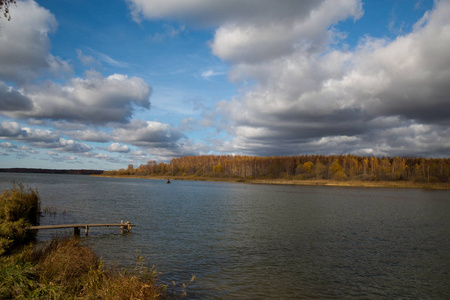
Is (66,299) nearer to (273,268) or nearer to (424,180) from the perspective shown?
(273,268)

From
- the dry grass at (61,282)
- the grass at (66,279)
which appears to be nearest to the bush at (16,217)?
the grass at (66,279)

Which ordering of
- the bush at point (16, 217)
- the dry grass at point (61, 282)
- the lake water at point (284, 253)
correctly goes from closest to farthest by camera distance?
the dry grass at point (61, 282)
the lake water at point (284, 253)
the bush at point (16, 217)

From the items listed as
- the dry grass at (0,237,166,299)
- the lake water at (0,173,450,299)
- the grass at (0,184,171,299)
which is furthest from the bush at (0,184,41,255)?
the dry grass at (0,237,166,299)

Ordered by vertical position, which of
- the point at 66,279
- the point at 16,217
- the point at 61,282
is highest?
the point at 16,217

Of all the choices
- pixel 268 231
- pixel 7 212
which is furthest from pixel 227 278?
pixel 7 212

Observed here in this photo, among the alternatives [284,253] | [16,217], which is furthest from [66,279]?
[16,217]

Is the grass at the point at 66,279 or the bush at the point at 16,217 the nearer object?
the grass at the point at 66,279

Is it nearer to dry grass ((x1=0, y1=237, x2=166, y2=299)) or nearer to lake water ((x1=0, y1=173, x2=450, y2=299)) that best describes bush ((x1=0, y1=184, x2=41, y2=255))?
lake water ((x1=0, y1=173, x2=450, y2=299))

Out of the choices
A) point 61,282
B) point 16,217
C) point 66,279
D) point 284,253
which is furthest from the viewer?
point 16,217

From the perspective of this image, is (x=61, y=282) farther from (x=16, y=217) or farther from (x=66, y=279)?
(x=16, y=217)

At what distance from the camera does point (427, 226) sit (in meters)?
31.0

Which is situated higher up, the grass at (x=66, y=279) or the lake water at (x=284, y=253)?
the grass at (x=66, y=279)

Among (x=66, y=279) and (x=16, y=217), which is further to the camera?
(x=16, y=217)

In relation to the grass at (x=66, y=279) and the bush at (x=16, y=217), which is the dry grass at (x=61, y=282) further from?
the bush at (x=16, y=217)
